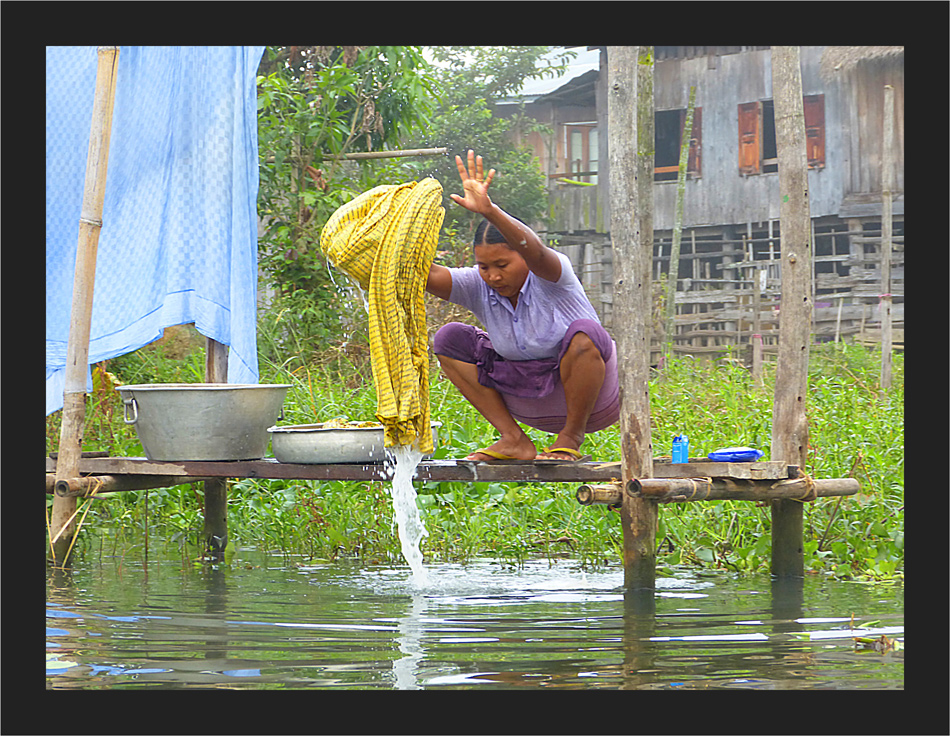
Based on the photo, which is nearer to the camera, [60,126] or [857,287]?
[60,126]

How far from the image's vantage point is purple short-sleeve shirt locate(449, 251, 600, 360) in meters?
4.56

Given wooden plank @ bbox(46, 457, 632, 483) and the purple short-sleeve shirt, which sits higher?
the purple short-sleeve shirt

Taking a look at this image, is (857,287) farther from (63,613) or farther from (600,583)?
(63,613)

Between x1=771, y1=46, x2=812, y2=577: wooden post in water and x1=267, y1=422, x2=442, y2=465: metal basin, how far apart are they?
1.53 metres

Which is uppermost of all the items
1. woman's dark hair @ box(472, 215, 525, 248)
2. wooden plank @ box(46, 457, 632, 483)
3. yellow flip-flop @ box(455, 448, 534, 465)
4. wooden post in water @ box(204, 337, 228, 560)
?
woman's dark hair @ box(472, 215, 525, 248)

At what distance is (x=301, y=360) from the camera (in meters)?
8.61

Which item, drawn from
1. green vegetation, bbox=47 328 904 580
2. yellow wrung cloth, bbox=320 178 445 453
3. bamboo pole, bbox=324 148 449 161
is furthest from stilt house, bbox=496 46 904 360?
yellow wrung cloth, bbox=320 178 445 453

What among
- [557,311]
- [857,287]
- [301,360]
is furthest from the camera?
[857,287]

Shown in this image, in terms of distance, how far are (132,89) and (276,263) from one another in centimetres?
378

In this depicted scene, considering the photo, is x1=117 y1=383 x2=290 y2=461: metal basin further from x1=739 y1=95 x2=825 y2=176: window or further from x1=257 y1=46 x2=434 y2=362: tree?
x1=739 y1=95 x2=825 y2=176: window

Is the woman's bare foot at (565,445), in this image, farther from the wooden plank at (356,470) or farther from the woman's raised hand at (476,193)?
the woman's raised hand at (476,193)
